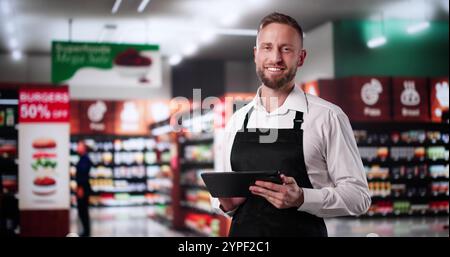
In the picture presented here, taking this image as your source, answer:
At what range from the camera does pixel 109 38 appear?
1315cm

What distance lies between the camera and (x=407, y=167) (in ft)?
37.4

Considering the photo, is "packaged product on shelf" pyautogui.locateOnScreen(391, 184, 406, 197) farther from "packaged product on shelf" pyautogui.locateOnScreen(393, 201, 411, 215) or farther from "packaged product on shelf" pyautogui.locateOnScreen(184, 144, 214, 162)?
"packaged product on shelf" pyautogui.locateOnScreen(184, 144, 214, 162)

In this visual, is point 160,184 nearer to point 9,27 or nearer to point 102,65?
point 9,27

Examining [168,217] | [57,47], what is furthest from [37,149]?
[168,217]

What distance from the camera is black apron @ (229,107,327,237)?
179 cm

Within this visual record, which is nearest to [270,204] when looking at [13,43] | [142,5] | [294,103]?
[294,103]

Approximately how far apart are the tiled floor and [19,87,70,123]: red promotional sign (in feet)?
7.40

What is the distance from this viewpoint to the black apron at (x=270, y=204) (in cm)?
179

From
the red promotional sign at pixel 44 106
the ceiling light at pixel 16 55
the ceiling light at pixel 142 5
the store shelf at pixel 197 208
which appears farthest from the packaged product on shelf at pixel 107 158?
the red promotional sign at pixel 44 106

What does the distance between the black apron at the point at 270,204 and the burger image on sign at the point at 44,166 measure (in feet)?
24.3

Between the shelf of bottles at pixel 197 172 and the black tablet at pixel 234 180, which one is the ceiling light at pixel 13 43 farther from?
the black tablet at pixel 234 180

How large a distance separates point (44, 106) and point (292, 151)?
302 inches

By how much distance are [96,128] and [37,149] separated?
22.0 feet
